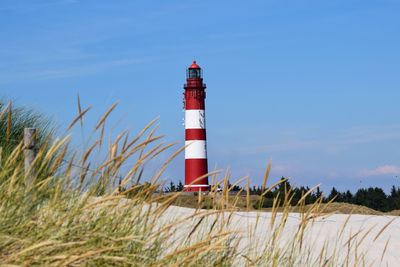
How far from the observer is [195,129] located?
91.1 ft

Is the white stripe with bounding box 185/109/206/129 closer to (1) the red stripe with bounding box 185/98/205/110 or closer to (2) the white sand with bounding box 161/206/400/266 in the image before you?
(1) the red stripe with bounding box 185/98/205/110

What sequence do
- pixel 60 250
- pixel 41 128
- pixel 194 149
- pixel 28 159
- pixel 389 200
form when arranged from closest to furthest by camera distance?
pixel 60 250 → pixel 28 159 → pixel 41 128 → pixel 389 200 → pixel 194 149

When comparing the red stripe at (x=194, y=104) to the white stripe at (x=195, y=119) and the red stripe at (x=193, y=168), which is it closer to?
the white stripe at (x=195, y=119)

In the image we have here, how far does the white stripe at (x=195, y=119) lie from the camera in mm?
28016

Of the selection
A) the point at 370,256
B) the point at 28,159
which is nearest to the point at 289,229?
the point at 370,256


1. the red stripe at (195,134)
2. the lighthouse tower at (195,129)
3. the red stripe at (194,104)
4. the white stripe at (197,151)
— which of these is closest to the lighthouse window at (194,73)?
the lighthouse tower at (195,129)

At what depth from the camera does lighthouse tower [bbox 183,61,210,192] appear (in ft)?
90.9

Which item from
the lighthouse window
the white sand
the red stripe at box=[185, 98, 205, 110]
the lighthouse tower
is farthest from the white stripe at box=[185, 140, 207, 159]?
the white sand

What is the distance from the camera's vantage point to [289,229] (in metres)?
8.73

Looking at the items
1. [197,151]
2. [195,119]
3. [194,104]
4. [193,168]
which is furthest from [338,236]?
[194,104]

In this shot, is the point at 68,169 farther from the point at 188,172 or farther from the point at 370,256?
the point at 188,172

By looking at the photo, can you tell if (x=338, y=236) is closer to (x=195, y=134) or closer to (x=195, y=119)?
(x=195, y=134)

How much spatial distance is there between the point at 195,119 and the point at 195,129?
1.88ft

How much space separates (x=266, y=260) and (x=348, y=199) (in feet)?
51.5
